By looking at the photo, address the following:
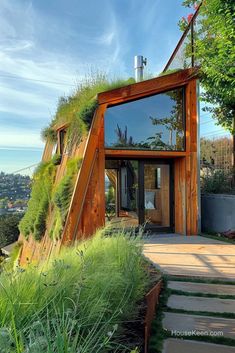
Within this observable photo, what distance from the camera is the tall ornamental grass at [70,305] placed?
1.68 meters

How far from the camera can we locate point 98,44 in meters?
12.8

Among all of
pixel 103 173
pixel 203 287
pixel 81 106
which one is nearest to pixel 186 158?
pixel 103 173

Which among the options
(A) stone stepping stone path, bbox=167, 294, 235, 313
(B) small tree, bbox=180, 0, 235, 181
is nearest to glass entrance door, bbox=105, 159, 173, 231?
(B) small tree, bbox=180, 0, 235, 181

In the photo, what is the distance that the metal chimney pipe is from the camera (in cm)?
961

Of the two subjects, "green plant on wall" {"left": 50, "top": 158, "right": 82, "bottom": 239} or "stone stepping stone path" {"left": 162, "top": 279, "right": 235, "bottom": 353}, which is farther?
"green plant on wall" {"left": 50, "top": 158, "right": 82, "bottom": 239}

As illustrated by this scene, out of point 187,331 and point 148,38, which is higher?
point 148,38

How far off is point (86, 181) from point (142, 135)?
7.21ft

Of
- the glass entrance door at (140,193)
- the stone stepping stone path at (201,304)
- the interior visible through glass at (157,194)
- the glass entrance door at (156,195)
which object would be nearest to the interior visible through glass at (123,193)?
the glass entrance door at (140,193)

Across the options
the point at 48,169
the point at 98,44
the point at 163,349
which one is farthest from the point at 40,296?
the point at 98,44

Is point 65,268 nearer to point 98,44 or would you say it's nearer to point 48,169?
point 48,169

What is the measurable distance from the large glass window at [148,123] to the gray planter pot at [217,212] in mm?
1796

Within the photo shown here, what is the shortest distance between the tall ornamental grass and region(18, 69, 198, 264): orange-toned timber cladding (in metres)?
3.87

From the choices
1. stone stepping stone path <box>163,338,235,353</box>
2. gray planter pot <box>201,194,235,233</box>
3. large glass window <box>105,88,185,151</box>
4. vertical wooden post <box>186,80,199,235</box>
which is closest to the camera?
stone stepping stone path <box>163,338,235,353</box>

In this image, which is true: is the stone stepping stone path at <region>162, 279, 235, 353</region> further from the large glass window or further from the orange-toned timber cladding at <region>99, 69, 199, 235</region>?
the large glass window
